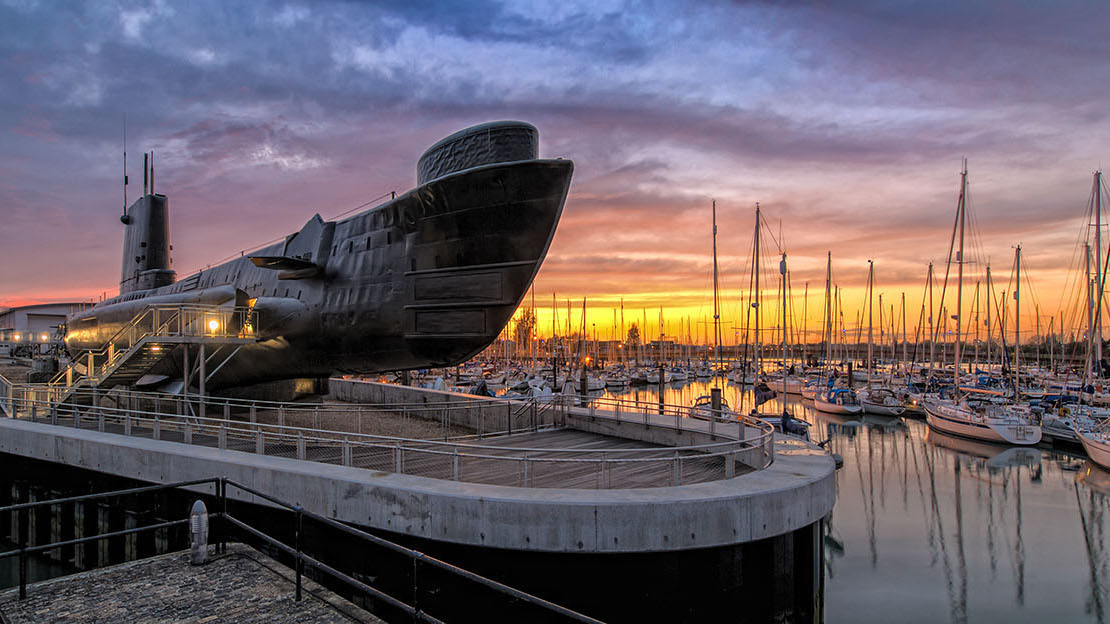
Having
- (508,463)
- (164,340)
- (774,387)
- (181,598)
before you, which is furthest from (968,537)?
(774,387)

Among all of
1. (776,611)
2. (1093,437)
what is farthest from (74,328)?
(1093,437)

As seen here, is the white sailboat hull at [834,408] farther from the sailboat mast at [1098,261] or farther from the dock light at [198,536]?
the dock light at [198,536]

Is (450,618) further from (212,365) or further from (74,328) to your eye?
(74,328)

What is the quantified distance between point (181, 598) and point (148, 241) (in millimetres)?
24641

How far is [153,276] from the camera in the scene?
26609 millimetres

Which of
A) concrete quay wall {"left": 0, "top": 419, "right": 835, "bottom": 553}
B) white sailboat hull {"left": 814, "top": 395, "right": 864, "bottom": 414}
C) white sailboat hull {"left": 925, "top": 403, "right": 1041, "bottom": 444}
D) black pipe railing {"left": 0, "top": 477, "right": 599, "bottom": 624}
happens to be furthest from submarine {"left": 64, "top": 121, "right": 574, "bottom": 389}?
white sailboat hull {"left": 814, "top": 395, "right": 864, "bottom": 414}

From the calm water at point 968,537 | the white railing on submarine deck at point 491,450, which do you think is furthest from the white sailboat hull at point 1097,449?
the white railing on submarine deck at point 491,450

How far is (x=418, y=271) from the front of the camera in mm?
15086

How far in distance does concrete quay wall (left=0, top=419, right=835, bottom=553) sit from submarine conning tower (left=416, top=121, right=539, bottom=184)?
6935 millimetres

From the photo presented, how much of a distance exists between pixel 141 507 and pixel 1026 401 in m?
58.9

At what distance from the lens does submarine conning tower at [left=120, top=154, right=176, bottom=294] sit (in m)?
26.7

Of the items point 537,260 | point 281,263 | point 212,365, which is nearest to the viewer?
point 537,260

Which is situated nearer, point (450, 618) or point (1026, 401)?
point (450, 618)

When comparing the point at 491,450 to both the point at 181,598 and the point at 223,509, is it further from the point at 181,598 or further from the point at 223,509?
the point at 181,598
